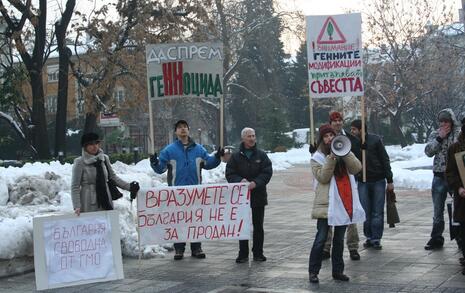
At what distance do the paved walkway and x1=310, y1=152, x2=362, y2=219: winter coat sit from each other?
0.83m

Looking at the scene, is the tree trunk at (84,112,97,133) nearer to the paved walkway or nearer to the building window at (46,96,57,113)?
the paved walkway

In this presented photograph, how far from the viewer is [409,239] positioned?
998 centimetres

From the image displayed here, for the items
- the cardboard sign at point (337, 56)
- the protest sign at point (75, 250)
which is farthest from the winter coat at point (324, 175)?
the protest sign at point (75, 250)

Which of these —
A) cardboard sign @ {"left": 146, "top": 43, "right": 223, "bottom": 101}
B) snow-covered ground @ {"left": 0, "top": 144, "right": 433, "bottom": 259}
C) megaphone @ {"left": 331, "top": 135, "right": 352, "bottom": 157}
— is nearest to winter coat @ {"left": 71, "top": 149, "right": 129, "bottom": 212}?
snow-covered ground @ {"left": 0, "top": 144, "right": 433, "bottom": 259}

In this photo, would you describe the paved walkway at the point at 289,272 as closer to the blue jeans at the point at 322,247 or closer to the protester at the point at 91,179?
the blue jeans at the point at 322,247

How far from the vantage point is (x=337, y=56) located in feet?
30.1

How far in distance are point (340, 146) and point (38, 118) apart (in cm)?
1831

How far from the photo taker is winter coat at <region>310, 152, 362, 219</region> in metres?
7.00

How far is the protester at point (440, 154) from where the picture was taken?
8.50 m

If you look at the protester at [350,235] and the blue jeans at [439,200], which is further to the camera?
the blue jeans at [439,200]

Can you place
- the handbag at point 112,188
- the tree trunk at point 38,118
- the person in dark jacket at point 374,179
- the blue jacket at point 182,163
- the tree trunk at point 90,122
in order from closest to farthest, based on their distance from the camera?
the handbag at point 112,188
the blue jacket at point 182,163
the person in dark jacket at point 374,179
the tree trunk at point 38,118
the tree trunk at point 90,122

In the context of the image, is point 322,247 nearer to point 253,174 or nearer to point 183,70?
point 253,174

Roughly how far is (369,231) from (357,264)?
1.22 m

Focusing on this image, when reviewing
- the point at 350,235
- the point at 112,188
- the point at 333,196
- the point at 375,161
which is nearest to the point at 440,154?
the point at 375,161
